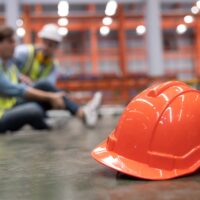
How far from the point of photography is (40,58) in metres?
4.41

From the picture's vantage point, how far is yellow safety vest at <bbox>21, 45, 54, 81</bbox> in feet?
14.4

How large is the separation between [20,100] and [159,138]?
2.54 metres

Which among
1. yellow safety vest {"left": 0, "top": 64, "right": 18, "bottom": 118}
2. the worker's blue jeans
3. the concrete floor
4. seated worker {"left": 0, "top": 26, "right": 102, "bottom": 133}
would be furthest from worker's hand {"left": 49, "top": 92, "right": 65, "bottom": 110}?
the concrete floor

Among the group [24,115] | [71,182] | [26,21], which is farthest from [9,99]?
[26,21]

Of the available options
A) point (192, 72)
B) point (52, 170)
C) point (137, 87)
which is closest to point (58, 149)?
point (52, 170)

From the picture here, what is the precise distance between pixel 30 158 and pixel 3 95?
164cm

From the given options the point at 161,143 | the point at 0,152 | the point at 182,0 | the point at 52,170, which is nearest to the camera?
the point at 161,143

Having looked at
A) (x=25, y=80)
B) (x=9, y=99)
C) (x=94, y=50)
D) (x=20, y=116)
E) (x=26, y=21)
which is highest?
(x=26, y=21)

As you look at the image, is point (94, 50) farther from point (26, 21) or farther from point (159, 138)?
point (159, 138)

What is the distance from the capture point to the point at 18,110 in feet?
12.0

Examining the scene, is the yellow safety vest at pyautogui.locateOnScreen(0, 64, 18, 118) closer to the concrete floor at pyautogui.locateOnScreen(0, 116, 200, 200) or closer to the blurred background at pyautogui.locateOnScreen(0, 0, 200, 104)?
the concrete floor at pyautogui.locateOnScreen(0, 116, 200, 200)

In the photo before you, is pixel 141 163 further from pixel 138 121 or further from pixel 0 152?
pixel 0 152

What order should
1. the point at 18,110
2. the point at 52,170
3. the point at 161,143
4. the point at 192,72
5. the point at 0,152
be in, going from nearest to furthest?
the point at 161,143
the point at 52,170
the point at 0,152
the point at 18,110
the point at 192,72

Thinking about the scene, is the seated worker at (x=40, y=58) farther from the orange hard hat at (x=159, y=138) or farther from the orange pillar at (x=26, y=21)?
the orange pillar at (x=26, y=21)
